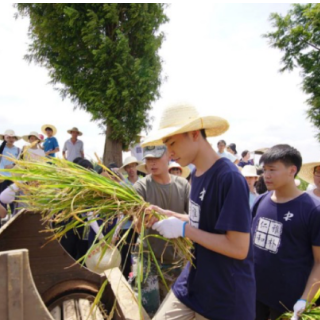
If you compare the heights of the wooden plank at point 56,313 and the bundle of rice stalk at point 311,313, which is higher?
the bundle of rice stalk at point 311,313

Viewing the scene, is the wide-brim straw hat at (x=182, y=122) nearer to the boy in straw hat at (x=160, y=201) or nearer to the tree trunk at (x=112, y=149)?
the boy in straw hat at (x=160, y=201)

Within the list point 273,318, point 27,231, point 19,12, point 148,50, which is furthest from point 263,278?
point 19,12

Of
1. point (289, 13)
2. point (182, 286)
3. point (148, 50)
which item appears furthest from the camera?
point (289, 13)

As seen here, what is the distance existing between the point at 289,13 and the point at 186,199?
27.0 metres

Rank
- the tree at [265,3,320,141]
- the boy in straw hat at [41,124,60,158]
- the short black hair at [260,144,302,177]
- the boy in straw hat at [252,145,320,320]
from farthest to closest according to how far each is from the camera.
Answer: the tree at [265,3,320,141] < the boy in straw hat at [41,124,60,158] < the short black hair at [260,144,302,177] < the boy in straw hat at [252,145,320,320]

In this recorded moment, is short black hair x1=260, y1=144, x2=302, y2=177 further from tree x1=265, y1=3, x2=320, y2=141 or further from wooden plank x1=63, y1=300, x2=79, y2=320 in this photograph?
tree x1=265, y1=3, x2=320, y2=141

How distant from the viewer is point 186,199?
3186 mm

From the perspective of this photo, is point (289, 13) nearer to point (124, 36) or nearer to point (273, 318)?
point (124, 36)

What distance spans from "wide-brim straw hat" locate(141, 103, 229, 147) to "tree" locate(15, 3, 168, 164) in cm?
1227

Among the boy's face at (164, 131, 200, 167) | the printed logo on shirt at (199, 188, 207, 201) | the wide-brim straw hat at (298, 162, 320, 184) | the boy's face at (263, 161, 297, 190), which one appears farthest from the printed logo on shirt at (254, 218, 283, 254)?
the wide-brim straw hat at (298, 162, 320, 184)

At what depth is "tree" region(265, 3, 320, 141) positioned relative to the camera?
76.7ft

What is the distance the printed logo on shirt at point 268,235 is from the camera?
88.1 inches

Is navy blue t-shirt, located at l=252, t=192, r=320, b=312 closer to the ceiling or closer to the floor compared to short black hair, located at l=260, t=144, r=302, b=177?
closer to the floor

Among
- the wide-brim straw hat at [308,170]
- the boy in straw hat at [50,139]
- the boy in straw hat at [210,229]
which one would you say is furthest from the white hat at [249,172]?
the boy in straw hat at [50,139]
